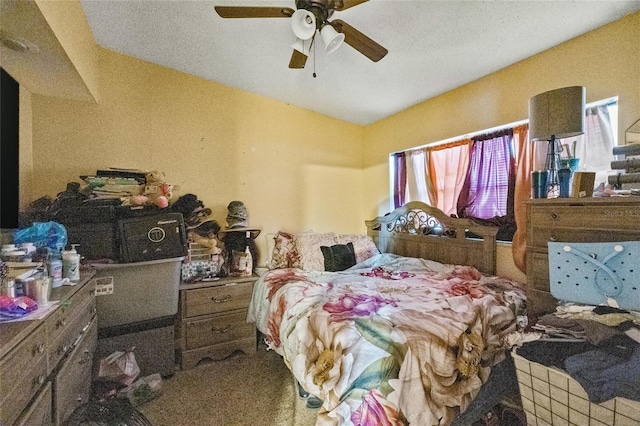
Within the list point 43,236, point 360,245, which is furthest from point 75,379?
point 360,245

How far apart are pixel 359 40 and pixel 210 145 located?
183 centimetres

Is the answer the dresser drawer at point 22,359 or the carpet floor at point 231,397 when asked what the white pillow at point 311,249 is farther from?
the dresser drawer at point 22,359

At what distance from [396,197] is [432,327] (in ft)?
7.13

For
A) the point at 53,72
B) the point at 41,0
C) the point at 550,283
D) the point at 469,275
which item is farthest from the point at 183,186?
the point at 550,283

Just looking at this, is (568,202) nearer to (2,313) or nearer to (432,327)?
(432,327)

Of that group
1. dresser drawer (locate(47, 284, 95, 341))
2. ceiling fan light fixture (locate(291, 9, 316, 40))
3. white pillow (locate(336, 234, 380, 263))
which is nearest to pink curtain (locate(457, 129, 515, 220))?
white pillow (locate(336, 234, 380, 263))

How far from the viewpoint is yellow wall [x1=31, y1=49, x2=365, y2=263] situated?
234 centimetres

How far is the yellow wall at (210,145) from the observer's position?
92.3 inches

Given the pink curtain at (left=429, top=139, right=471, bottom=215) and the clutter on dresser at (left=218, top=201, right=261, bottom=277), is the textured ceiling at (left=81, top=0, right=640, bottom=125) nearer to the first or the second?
the pink curtain at (left=429, top=139, right=471, bottom=215)

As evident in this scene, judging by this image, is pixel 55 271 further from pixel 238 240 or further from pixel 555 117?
pixel 555 117

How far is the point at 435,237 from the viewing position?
2.72m

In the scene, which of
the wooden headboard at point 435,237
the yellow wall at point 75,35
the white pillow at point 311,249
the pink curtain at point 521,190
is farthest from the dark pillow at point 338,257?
the yellow wall at point 75,35

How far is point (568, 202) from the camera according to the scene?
59.4 inches

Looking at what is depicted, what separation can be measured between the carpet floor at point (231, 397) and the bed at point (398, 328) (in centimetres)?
33
